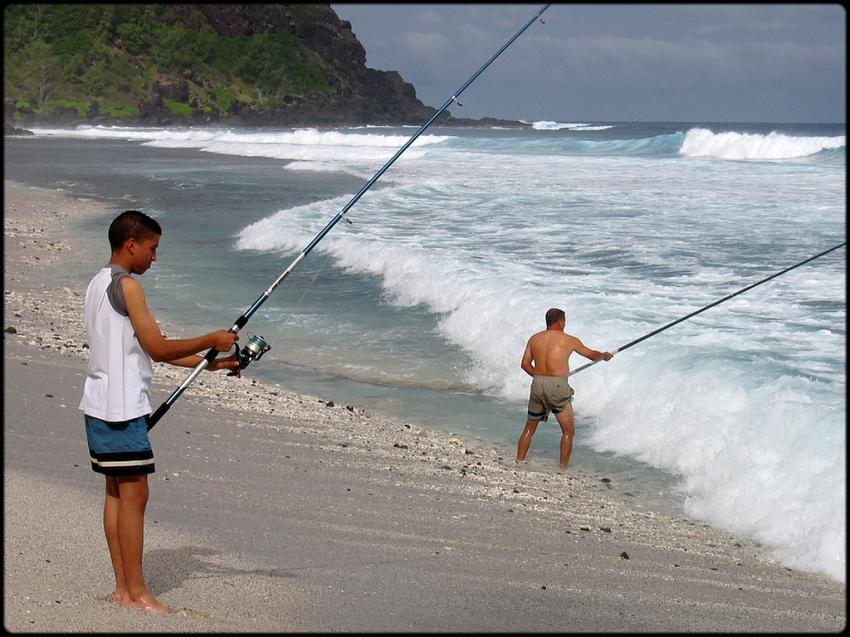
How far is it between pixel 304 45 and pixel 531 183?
86.9 metres

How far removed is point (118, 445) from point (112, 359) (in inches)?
9.7

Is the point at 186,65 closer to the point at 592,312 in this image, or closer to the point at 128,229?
the point at 592,312

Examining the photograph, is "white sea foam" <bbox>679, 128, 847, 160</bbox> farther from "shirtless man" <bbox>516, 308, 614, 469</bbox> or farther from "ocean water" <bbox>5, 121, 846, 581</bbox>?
"shirtless man" <bbox>516, 308, 614, 469</bbox>

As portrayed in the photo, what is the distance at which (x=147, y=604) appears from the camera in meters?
3.13

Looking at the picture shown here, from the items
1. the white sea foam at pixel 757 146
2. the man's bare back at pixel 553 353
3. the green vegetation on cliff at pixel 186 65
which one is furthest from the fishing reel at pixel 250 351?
the green vegetation on cliff at pixel 186 65

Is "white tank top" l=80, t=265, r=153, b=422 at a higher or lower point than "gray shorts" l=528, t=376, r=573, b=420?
higher

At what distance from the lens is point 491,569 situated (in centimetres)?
391

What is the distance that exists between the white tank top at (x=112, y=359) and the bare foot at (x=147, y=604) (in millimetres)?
529

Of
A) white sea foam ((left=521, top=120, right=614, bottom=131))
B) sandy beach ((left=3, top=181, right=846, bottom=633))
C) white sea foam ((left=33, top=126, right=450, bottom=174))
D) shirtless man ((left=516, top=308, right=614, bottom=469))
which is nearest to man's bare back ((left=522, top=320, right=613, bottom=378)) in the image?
shirtless man ((left=516, top=308, right=614, bottom=469))

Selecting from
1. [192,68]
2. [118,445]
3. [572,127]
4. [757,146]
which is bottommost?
[118,445]

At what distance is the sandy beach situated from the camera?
3289 millimetres

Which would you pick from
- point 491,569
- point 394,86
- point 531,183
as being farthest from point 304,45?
point 491,569

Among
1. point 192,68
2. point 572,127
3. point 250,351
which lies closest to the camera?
point 250,351

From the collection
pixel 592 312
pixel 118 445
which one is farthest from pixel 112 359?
pixel 592 312
